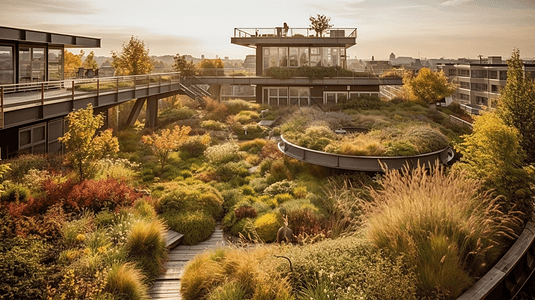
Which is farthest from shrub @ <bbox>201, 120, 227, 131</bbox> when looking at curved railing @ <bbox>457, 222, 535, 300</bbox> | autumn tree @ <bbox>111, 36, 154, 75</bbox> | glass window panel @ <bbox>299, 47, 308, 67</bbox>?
curved railing @ <bbox>457, 222, 535, 300</bbox>

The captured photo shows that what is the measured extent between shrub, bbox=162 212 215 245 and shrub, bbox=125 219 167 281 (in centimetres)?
127

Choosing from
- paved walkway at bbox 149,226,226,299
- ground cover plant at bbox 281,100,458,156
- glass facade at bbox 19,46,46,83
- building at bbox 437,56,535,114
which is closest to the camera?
paved walkway at bbox 149,226,226,299

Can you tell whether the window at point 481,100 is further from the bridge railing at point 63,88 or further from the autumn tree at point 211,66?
the bridge railing at point 63,88

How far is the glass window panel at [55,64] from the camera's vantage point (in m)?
22.0

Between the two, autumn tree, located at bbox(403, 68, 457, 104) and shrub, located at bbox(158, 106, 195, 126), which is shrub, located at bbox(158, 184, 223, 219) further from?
autumn tree, located at bbox(403, 68, 457, 104)

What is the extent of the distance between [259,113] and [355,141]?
15.8 m

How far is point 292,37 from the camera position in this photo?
120 ft

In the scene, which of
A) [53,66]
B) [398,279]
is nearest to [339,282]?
[398,279]

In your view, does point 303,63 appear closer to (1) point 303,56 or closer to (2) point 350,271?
(1) point 303,56

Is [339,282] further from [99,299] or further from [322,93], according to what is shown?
[322,93]

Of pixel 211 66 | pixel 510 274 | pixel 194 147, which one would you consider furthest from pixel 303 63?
pixel 510 274

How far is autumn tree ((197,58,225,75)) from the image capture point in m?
36.5

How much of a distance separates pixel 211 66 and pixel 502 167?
32.2 metres

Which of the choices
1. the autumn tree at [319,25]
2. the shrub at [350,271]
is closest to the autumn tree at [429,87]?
the autumn tree at [319,25]
